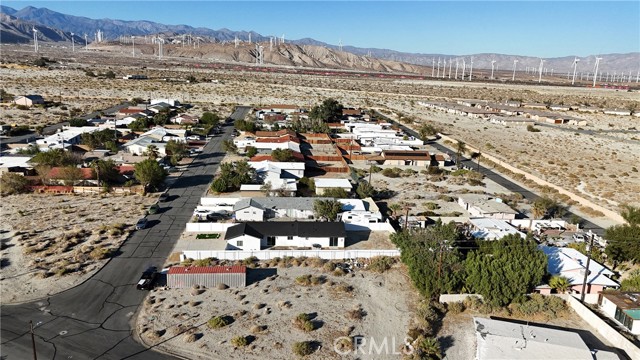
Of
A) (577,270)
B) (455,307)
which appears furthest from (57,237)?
(577,270)

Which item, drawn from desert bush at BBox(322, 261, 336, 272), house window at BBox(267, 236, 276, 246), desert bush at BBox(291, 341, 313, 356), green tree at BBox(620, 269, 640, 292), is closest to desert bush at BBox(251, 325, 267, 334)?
desert bush at BBox(291, 341, 313, 356)

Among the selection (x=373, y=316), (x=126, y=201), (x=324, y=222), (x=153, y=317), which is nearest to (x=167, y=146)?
(x=126, y=201)

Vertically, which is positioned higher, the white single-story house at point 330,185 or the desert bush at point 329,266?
the white single-story house at point 330,185

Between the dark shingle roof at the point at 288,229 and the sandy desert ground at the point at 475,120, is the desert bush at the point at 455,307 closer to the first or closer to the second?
the dark shingle roof at the point at 288,229

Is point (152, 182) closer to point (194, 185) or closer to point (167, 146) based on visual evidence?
point (194, 185)

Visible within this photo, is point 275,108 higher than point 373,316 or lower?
higher

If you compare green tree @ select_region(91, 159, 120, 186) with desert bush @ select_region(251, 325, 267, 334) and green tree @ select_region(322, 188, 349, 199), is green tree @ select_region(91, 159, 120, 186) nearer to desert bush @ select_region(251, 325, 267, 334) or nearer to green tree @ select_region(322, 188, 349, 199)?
green tree @ select_region(322, 188, 349, 199)

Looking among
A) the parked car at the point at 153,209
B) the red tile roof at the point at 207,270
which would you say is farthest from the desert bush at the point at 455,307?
the parked car at the point at 153,209

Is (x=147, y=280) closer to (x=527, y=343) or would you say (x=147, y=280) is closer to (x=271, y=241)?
(x=271, y=241)
